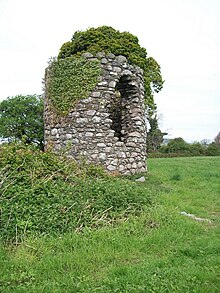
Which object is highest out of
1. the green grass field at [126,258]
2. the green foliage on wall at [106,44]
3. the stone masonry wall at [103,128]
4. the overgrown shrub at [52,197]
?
the green foliage on wall at [106,44]

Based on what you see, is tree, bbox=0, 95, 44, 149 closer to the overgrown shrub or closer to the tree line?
the tree line

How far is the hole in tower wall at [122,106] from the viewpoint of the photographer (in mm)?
10109

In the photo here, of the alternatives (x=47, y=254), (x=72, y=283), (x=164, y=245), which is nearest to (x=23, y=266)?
(x=47, y=254)

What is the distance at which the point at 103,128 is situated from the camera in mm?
9172

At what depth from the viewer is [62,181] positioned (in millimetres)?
6363

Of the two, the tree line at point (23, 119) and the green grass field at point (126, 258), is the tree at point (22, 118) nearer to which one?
the tree line at point (23, 119)

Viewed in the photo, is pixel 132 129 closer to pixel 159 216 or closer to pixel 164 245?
pixel 159 216

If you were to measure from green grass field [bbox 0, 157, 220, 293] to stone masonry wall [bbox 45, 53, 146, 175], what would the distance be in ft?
11.7

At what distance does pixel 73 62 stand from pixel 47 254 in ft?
20.4

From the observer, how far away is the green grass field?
345cm

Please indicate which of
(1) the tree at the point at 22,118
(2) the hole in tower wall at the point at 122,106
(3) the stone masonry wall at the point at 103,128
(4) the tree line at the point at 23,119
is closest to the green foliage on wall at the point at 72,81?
(3) the stone masonry wall at the point at 103,128

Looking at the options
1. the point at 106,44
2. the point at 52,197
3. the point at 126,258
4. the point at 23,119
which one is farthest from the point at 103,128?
the point at 106,44

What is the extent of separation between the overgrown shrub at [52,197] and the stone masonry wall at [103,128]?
1.90 m

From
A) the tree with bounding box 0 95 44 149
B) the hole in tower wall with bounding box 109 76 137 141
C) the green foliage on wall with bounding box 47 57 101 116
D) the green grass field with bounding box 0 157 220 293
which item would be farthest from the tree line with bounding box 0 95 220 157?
the green grass field with bounding box 0 157 220 293
